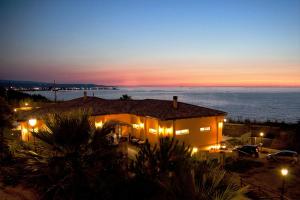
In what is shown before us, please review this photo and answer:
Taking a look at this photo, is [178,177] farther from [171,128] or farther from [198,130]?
[198,130]

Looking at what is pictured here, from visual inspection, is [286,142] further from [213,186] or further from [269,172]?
[213,186]

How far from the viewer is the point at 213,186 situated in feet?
17.7

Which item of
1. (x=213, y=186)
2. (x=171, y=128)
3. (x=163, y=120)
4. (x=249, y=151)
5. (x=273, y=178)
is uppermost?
(x=213, y=186)

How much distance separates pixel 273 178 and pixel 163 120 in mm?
8668

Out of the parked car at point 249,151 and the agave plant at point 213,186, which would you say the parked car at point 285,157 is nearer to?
the parked car at point 249,151

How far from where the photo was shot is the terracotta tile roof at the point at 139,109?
2150cm

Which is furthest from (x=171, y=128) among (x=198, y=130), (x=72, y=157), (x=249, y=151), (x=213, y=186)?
(x=213, y=186)

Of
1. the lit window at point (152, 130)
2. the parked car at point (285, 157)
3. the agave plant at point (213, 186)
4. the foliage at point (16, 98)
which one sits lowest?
the parked car at point (285, 157)

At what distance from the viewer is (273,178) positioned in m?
18.2

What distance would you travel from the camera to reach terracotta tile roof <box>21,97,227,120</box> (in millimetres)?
21500

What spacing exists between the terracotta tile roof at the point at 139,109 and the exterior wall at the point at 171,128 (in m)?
0.40

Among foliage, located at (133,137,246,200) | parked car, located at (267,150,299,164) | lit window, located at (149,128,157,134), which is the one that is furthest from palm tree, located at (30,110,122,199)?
parked car, located at (267,150,299,164)

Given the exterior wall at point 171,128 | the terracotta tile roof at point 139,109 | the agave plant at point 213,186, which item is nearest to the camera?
the agave plant at point 213,186

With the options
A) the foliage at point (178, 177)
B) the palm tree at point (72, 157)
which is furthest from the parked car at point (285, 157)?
the palm tree at point (72, 157)
